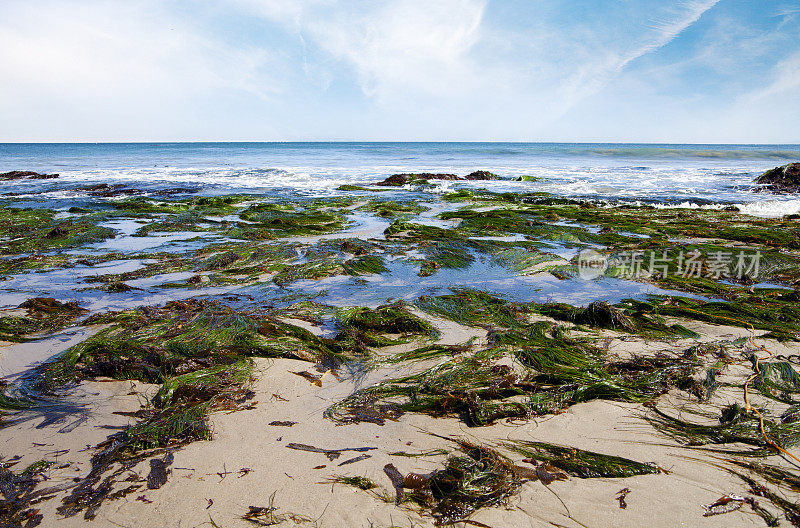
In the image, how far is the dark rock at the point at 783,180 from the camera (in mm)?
13852

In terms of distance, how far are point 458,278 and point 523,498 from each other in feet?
10.3

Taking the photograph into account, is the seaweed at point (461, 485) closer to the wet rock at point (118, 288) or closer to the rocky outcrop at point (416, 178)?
the wet rock at point (118, 288)

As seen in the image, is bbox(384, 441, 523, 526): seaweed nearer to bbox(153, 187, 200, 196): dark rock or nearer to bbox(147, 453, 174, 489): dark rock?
bbox(147, 453, 174, 489): dark rock

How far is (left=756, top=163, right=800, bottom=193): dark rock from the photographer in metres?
13.9

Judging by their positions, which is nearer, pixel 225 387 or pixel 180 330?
pixel 225 387

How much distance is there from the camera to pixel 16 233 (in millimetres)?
6953

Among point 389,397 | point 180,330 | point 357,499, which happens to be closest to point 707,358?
point 389,397

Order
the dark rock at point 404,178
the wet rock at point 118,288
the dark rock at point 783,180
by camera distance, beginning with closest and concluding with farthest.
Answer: the wet rock at point 118,288 → the dark rock at point 783,180 → the dark rock at point 404,178

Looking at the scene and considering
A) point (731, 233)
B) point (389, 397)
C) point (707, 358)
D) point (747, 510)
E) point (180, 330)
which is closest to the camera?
point (747, 510)

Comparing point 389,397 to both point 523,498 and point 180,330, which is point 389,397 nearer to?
point 523,498

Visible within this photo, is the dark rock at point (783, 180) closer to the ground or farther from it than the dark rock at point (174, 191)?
farther from it

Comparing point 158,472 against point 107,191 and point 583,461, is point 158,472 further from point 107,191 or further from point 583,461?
point 107,191

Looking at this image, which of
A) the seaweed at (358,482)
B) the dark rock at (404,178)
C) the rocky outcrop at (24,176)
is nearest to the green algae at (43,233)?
the seaweed at (358,482)

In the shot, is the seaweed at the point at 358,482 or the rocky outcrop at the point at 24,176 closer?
the seaweed at the point at 358,482
